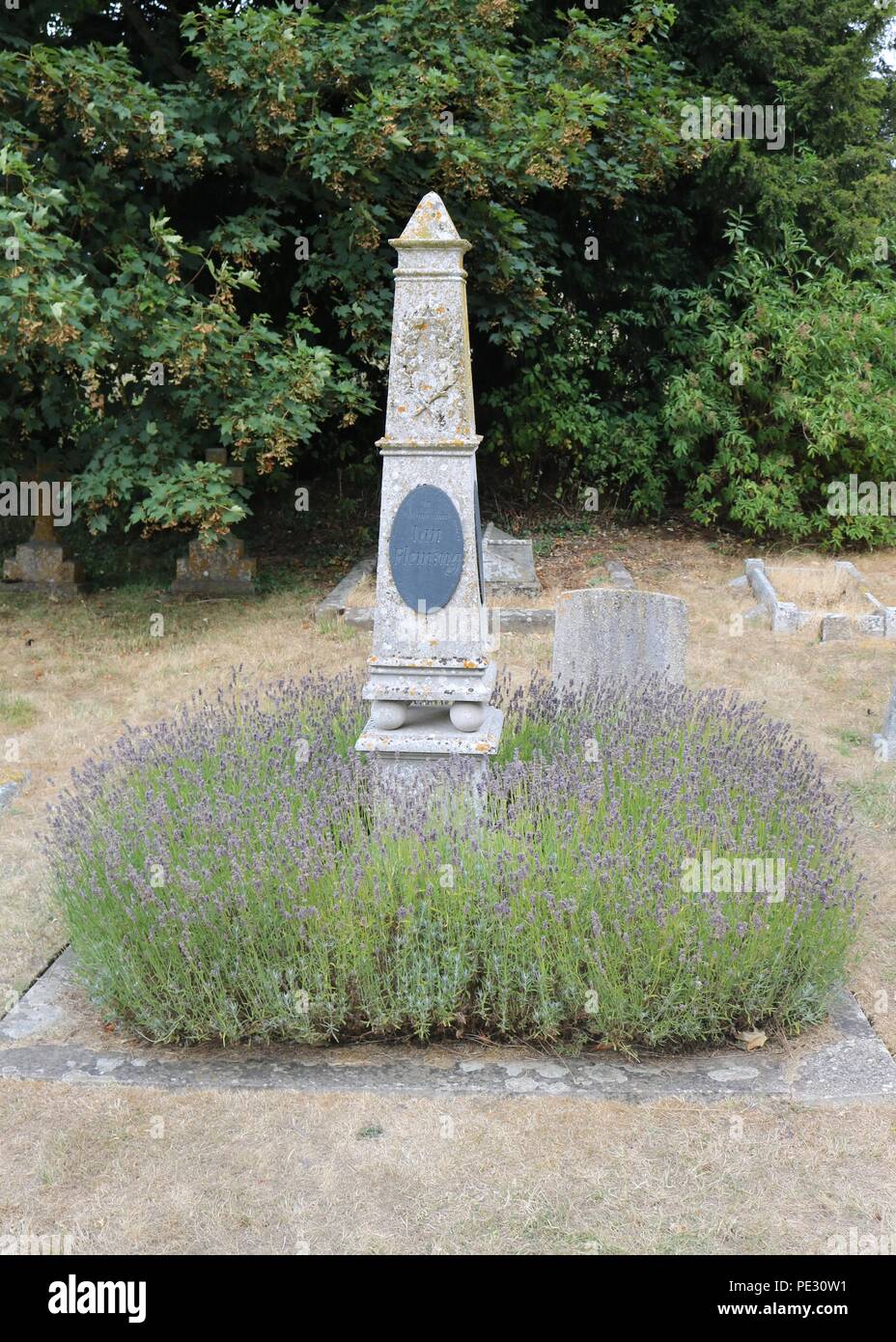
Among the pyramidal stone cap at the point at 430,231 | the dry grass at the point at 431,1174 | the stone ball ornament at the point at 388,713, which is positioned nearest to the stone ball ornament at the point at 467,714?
the stone ball ornament at the point at 388,713

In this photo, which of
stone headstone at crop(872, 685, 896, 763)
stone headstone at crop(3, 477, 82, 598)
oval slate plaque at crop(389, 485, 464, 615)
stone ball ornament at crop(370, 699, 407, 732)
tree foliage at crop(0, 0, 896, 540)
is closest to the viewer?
oval slate plaque at crop(389, 485, 464, 615)

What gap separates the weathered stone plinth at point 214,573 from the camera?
10.9 metres

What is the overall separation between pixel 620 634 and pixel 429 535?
2416mm

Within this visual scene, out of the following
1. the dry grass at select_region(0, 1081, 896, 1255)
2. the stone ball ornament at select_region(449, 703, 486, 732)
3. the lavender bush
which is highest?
the stone ball ornament at select_region(449, 703, 486, 732)

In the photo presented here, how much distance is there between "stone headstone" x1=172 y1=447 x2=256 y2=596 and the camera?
10.9m

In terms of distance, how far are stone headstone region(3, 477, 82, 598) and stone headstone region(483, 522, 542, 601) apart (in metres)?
3.81

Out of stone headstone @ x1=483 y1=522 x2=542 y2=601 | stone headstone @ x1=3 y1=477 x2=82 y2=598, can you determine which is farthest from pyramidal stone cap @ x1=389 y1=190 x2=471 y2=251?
stone headstone @ x1=3 y1=477 x2=82 y2=598

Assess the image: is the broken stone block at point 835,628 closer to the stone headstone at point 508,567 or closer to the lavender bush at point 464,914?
the stone headstone at point 508,567

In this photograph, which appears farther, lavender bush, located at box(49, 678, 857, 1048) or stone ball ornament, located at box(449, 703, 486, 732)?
stone ball ornament, located at box(449, 703, 486, 732)

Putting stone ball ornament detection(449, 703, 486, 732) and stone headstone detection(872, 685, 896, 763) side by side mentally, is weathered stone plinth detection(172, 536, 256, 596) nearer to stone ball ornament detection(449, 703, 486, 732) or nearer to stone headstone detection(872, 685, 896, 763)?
stone headstone detection(872, 685, 896, 763)

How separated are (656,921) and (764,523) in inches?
350

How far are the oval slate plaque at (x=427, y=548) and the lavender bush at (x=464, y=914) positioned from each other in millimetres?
824

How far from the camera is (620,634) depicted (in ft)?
22.9

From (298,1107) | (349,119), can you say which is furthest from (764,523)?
(298,1107)
